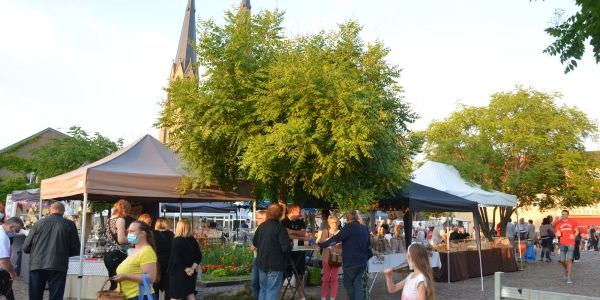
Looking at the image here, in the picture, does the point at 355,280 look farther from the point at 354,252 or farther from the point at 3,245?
the point at 3,245

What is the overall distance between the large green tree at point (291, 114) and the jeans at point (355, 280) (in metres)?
1.38

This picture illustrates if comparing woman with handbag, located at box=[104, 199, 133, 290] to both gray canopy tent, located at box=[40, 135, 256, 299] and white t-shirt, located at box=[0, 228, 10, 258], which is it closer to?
gray canopy tent, located at box=[40, 135, 256, 299]

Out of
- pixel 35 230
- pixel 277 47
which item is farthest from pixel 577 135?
pixel 35 230

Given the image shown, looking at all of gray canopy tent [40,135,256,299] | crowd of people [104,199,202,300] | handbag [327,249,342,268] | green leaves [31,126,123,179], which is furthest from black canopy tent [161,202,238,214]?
crowd of people [104,199,202,300]

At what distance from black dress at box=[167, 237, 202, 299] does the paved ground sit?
3071mm

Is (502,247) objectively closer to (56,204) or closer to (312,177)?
(312,177)

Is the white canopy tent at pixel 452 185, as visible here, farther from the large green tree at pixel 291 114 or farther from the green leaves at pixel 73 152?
the green leaves at pixel 73 152

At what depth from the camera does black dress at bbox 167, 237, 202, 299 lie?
22.9ft

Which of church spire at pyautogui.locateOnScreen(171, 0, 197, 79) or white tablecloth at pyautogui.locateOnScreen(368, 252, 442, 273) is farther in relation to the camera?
church spire at pyautogui.locateOnScreen(171, 0, 197, 79)

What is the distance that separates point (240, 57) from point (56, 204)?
4.30 m

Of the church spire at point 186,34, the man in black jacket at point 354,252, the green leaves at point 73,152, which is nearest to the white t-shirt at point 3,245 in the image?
the man in black jacket at point 354,252

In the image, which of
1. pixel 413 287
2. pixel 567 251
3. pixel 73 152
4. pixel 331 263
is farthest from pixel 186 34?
pixel 413 287

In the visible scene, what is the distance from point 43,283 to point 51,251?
0.51m

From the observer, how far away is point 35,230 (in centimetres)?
738
